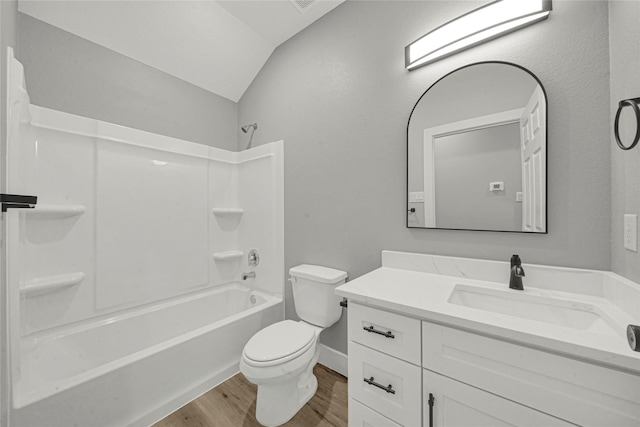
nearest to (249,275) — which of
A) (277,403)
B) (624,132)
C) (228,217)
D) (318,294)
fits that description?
(228,217)

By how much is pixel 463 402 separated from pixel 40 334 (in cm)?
232

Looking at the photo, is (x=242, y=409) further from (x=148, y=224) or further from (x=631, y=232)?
(x=631, y=232)

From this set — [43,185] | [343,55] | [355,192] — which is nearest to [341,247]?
[355,192]

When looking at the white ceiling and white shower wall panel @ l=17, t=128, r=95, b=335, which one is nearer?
white shower wall panel @ l=17, t=128, r=95, b=335

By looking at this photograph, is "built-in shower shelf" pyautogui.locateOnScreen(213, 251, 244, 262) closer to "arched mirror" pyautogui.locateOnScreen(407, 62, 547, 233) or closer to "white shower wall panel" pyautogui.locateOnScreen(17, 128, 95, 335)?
"white shower wall panel" pyautogui.locateOnScreen(17, 128, 95, 335)

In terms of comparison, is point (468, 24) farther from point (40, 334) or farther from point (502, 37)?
point (40, 334)

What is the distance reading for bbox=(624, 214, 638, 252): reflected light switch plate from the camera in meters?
0.83

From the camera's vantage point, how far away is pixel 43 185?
1.53 meters

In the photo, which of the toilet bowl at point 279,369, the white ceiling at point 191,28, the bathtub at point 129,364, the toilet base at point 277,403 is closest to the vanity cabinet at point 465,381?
the toilet bowl at point 279,369

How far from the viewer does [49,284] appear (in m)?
1.49

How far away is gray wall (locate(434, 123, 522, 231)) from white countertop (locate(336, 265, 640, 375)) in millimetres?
316

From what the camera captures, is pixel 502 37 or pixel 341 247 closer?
pixel 502 37

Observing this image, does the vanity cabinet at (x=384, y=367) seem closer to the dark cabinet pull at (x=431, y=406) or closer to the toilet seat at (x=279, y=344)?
the dark cabinet pull at (x=431, y=406)

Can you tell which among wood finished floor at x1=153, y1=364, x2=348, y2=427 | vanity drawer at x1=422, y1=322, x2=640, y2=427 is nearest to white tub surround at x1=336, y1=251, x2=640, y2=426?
vanity drawer at x1=422, y1=322, x2=640, y2=427
